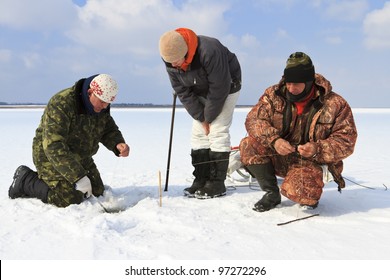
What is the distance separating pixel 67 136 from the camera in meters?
3.05

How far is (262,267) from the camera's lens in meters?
2.03

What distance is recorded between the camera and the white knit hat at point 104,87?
2947 millimetres

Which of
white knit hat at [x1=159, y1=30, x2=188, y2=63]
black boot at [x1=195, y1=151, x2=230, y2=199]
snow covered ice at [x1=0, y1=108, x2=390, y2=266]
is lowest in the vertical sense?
snow covered ice at [x1=0, y1=108, x2=390, y2=266]

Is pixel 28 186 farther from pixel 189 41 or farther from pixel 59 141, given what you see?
pixel 189 41

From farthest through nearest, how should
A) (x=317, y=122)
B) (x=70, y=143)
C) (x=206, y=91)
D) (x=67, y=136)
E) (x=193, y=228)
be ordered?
1. (x=206, y=91)
2. (x=70, y=143)
3. (x=67, y=136)
4. (x=317, y=122)
5. (x=193, y=228)

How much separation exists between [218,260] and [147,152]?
16.2 feet

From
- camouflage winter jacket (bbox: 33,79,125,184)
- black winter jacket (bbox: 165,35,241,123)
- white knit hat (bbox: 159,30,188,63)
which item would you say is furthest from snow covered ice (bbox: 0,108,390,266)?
white knit hat (bbox: 159,30,188,63)

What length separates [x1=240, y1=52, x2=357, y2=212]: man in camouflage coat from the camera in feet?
9.00

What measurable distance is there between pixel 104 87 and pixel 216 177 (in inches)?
52.8

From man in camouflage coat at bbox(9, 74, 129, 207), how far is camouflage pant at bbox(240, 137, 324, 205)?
1.14 meters

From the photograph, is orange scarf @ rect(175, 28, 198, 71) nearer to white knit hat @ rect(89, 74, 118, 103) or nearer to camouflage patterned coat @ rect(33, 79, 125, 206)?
white knit hat @ rect(89, 74, 118, 103)

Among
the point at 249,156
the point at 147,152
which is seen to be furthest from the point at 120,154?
the point at 147,152

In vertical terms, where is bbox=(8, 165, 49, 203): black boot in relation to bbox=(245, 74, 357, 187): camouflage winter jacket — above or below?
below

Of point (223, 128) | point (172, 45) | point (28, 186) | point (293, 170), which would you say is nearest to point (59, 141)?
point (28, 186)
